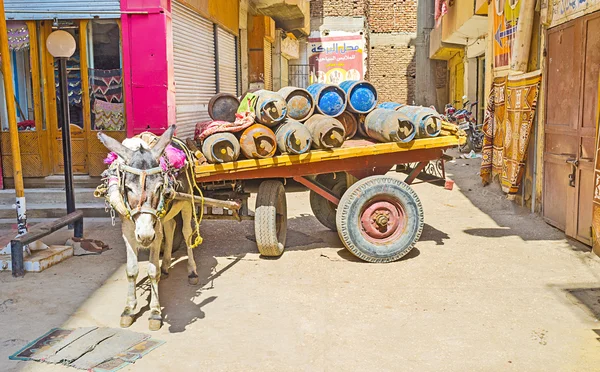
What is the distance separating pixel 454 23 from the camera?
54.9 feet

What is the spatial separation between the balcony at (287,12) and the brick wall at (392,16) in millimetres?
6154

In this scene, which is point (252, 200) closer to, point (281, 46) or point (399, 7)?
point (281, 46)

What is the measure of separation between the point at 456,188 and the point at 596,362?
785 centimetres

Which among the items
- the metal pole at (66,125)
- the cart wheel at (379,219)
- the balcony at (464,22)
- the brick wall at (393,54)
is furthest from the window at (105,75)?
the brick wall at (393,54)

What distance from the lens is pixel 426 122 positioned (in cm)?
653

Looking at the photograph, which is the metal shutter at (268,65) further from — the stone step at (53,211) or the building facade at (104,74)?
the stone step at (53,211)

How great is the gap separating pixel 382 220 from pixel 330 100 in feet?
4.71

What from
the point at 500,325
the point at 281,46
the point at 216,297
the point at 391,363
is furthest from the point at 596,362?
the point at 281,46

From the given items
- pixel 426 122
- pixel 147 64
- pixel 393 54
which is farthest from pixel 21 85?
pixel 393 54

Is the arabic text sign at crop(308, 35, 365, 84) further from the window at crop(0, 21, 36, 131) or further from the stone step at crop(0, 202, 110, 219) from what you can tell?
the stone step at crop(0, 202, 110, 219)

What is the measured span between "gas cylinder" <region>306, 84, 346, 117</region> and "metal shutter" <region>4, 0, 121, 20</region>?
368 centimetres

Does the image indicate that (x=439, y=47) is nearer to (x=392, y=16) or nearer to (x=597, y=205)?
(x=392, y=16)

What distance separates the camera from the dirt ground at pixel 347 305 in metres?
4.28

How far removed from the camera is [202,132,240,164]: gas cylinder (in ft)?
20.2
